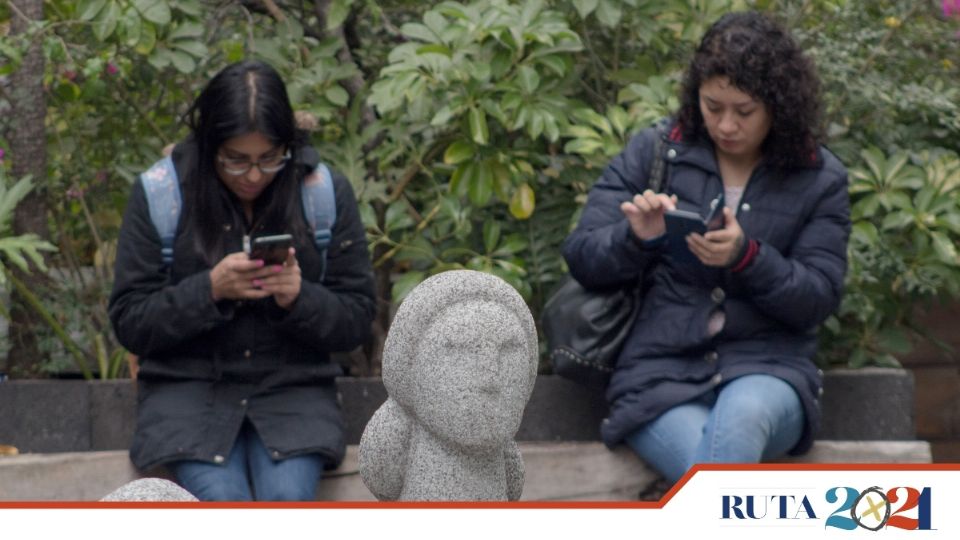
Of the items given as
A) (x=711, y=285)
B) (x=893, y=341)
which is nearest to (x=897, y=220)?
(x=893, y=341)

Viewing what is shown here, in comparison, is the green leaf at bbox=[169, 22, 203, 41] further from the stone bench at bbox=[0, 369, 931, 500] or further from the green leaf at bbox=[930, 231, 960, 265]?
the green leaf at bbox=[930, 231, 960, 265]

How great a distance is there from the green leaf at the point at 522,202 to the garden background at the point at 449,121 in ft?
0.04

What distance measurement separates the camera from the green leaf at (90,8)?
514cm

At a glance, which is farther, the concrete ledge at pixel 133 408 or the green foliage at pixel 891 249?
the green foliage at pixel 891 249

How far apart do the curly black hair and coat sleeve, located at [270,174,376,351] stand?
0.98m

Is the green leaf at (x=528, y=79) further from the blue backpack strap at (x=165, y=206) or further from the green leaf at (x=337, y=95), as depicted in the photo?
the blue backpack strap at (x=165, y=206)

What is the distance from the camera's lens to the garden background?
5.14m

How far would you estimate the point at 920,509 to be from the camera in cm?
372

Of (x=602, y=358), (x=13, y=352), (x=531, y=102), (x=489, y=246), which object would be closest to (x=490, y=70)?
(x=531, y=102)

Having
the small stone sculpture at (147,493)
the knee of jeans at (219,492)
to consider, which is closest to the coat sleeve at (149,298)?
the knee of jeans at (219,492)

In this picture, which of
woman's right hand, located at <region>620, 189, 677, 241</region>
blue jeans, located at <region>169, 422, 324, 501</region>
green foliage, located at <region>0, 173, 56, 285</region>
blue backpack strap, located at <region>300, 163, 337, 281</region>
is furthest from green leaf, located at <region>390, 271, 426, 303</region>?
green foliage, located at <region>0, 173, 56, 285</region>

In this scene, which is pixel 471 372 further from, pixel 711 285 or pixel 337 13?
pixel 337 13

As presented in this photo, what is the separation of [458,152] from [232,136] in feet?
3.29

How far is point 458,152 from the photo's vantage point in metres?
5.21
